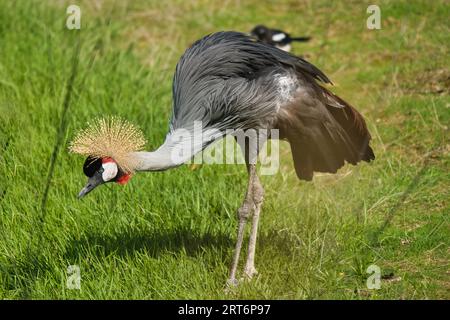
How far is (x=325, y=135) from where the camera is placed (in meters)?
4.19

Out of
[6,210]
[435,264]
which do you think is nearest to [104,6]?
[6,210]

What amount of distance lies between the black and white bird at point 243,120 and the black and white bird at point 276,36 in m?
2.63

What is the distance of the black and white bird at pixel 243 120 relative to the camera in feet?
13.0

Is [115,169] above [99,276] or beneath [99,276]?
above

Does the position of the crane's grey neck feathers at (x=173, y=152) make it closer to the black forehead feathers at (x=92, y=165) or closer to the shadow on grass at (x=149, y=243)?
the black forehead feathers at (x=92, y=165)

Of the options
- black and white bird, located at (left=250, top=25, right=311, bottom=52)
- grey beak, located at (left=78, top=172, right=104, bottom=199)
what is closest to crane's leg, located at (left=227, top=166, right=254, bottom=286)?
grey beak, located at (left=78, top=172, right=104, bottom=199)

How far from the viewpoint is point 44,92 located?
19.0ft

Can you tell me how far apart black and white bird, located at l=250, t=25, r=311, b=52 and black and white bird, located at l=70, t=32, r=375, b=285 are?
2627mm

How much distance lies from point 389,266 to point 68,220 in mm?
1718

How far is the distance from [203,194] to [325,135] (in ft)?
2.99
